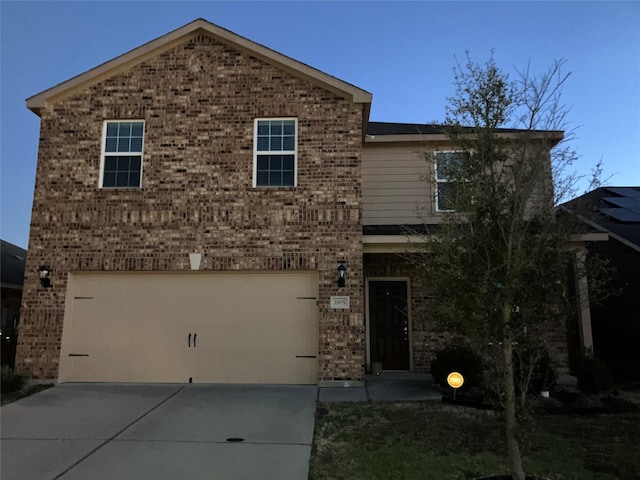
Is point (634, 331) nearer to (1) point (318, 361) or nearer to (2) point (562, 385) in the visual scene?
(2) point (562, 385)

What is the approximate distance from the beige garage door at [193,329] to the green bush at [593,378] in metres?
4.70

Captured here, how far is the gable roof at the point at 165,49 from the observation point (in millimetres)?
10242

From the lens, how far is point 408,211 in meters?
11.8

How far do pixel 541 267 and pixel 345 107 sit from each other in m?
6.44

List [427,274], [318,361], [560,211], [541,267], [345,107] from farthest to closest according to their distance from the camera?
[345,107]
[318,361]
[427,274]
[560,211]
[541,267]

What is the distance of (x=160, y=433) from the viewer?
6.50m

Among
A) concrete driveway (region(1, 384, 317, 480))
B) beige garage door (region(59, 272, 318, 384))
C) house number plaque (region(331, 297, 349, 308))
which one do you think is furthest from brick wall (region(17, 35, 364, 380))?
concrete driveway (region(1, 384, 317, 480))

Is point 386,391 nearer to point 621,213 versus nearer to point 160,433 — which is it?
point 160,433

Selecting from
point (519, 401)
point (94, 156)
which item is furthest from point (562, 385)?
point (94, 156)

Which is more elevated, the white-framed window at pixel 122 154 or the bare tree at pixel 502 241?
the white-framed window at pixel 122 154

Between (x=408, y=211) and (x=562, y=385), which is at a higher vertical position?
(x=408, y=211)

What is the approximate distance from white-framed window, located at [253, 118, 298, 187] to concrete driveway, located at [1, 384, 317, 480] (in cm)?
405

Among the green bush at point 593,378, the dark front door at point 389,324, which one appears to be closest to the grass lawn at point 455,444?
the green bush at point 593,378

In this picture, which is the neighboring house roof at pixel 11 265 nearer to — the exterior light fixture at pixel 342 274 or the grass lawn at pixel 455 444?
the exterior light fixture at pixel 342 274
